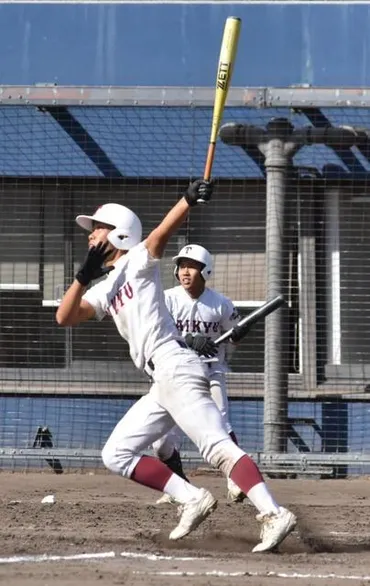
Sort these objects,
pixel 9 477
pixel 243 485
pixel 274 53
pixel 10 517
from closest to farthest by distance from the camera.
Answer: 1. pixel 243 485
2. pixel 10 517
3. pixel 9 477
4. pixel 274 53

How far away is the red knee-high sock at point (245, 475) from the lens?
23.0 feet

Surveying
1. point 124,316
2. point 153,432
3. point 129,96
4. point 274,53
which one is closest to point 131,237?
point 124,316

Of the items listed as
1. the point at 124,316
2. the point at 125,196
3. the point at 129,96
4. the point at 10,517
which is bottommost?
the point at 10,517

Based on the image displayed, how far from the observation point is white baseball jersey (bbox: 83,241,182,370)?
7.29m

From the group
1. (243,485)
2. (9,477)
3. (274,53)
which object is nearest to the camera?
(243,485)

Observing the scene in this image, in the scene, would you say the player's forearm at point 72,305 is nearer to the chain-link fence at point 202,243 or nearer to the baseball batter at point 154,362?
the baseball batter at point 154,362

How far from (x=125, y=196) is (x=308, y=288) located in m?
2.02

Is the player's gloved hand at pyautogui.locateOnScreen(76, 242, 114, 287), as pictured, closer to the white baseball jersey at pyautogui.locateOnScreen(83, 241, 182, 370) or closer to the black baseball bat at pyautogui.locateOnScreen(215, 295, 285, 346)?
the white baseball jersey at pyautogui.locateOnScreen(83, 241, 182, 370)

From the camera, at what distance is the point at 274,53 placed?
1266cm

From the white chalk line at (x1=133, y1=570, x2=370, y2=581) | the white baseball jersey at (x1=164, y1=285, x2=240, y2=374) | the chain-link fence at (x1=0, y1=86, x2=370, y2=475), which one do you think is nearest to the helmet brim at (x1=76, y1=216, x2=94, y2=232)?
the white chalk line at (x1=133, y1=570, x2=370, y2=581)

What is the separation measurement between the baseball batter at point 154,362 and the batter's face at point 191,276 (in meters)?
2.73

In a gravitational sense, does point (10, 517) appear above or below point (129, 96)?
below

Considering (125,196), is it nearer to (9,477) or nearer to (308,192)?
(308,192)

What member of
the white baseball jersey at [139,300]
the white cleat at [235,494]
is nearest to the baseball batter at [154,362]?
the white baseball jersey at [139,300]
